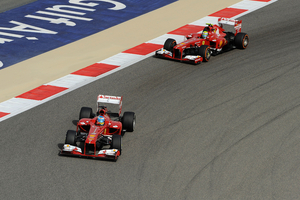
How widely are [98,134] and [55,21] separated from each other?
1175cm

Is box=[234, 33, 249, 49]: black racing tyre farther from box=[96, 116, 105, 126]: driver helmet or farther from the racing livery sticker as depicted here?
box=[96, 116, 105, 126]: driver helmet

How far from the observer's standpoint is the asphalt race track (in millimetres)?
10781

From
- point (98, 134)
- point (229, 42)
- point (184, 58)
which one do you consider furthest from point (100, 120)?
point (229, 42)

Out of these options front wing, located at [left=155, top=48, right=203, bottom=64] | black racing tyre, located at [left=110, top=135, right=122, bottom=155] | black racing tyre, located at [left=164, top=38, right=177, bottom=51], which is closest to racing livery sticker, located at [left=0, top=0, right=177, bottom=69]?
front wing, located at [left=155, top=48, right=203, bottom=64]

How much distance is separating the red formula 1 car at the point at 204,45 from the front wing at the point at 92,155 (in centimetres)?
670

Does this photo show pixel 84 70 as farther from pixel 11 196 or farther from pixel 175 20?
pixel 11 196

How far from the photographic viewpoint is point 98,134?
12219 mm

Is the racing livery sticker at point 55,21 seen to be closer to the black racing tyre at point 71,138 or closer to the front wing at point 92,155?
the black racing tyre at point 71,138

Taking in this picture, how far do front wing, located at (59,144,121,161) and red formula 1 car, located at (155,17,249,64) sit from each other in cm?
670

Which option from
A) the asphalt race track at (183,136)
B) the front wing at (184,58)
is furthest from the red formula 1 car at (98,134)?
the front wing at (184,58)

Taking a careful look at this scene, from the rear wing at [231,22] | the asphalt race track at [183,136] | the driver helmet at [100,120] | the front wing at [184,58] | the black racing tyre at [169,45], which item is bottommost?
the asphalt race track at [183,136]

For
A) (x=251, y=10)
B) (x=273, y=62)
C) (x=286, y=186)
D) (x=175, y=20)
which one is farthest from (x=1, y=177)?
(x=251, y=10)

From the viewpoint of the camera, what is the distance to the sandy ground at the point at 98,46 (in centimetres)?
1720

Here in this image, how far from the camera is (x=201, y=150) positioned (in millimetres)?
12156
